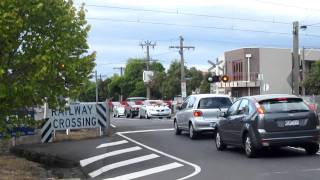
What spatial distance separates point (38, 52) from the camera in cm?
1364

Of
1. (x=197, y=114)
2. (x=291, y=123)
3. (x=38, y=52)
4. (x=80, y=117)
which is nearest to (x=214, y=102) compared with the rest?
(x=197, y=114)

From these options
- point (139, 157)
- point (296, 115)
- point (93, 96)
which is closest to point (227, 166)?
point (296, 115)

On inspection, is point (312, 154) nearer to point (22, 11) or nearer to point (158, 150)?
point (158, 150)

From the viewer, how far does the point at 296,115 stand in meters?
14.9

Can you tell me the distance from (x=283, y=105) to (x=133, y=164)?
4.03 meters

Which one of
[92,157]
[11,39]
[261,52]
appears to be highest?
[261,52]

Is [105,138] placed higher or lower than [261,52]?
lower

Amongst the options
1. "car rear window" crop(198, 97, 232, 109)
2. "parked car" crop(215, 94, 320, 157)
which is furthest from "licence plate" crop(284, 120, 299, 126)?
"car rear window" crop(198, 97, 232, 109)

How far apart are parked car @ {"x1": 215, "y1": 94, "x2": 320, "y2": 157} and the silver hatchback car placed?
6.06m

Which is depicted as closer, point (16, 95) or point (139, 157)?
point (16, 95)

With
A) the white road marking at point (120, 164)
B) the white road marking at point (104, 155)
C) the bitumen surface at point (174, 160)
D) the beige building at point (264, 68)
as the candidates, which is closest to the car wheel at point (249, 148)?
the bitumen surface at point (174, 160)

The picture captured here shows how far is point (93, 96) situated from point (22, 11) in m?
130

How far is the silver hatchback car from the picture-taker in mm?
21891

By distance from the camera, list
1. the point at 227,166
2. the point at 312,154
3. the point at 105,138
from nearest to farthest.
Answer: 1. the point at 227,166
2. the point at 312,154
3. the point at 105,138
